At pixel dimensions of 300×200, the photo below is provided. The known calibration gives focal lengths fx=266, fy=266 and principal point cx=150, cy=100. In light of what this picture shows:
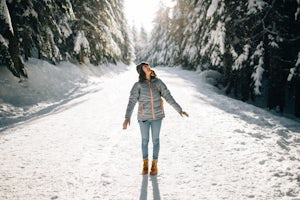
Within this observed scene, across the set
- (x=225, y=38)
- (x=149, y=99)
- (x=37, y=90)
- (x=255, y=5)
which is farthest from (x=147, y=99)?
(x=225, y=38)

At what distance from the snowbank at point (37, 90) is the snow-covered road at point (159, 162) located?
2.20 metres

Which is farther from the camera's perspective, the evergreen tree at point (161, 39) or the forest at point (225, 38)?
the evergreen tree at point (161, 39)

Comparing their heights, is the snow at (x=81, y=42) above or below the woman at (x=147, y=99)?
above

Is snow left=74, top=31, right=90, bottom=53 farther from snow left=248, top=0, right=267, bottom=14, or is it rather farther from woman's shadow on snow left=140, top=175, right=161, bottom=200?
woman's shadow on snow left=140, top=175, right=161, bottom=200

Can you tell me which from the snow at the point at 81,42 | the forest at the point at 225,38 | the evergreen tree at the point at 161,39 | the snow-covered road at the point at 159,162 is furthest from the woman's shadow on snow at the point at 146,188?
the evergreen tree at the point at 161,39

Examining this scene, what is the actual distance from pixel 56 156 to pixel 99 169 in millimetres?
1219

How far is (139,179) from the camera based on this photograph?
4.77m

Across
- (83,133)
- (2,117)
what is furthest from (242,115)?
(2,117)

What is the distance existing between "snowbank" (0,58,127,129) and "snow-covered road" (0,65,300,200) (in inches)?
86.6

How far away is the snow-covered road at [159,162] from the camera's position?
14.0 ft

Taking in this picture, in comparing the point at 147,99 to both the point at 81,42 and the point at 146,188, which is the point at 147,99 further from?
the point at 81,42

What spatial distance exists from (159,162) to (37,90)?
370 inches

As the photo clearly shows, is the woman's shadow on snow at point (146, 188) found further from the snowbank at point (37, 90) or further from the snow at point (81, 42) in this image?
Result: the snow at point (81, 42)

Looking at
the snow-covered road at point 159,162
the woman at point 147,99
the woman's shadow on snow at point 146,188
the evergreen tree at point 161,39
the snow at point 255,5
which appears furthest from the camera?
the evergreen tree at point 161,39
